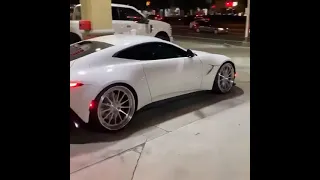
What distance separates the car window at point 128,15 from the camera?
420 inches

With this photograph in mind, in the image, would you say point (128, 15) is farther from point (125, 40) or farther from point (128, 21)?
point (125, 40)

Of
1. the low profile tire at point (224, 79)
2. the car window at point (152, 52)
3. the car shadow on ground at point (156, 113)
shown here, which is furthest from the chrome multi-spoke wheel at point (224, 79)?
the car window at point (152, 52)

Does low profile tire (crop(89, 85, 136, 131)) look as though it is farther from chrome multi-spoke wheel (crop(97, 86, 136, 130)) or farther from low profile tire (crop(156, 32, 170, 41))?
low profile tire (crop(156, 32, 170, 41))

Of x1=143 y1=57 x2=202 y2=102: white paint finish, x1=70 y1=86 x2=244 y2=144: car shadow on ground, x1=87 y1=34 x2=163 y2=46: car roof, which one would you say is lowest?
x1=70 y1=86 x2=244 y2=144: car shadow on ground

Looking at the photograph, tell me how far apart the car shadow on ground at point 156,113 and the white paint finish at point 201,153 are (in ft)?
1.67

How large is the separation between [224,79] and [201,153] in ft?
8.69

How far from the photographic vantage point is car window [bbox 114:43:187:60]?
15.2 feet

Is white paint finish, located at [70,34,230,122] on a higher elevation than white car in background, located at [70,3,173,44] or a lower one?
lower

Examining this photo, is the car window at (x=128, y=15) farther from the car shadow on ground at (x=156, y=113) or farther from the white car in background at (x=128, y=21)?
the car shadow on ground at (x=156, y=113)

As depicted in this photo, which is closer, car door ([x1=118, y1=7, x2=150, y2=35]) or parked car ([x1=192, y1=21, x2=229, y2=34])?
car door ([x1=118, y1=7, x2=150, y2=35])

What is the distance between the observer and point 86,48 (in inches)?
189

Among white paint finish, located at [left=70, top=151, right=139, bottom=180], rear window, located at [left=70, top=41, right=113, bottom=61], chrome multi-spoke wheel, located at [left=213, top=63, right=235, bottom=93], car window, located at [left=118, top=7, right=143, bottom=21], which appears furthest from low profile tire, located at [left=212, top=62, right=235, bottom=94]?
car window, located at [left=118, top=7, right=143, bottom=21]
